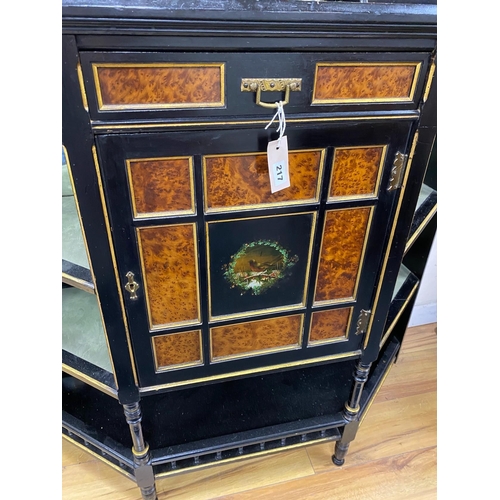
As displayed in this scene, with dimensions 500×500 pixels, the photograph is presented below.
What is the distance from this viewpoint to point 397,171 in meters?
0.77

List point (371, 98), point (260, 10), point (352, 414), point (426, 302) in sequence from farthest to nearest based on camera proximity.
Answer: point (426, 302) < point (352, 414) < point (371, 98) < point (260, 10)

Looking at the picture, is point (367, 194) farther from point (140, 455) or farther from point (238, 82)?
point (140, 455)

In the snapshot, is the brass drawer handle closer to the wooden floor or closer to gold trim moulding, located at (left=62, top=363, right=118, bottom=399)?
gold trim moulding, located at (left=62, top=363, right=118, bottom=399)

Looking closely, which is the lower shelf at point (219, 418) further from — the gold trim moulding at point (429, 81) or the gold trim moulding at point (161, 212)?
the gold trim moulding at point (429, 81)

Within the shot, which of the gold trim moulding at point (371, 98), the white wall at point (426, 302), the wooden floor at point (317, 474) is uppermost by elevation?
the gold trim moulding at point (371, 98)

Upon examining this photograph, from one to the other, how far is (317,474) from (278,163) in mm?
987

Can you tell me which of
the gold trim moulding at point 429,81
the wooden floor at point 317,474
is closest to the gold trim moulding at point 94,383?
the wooden floor at point 317,474

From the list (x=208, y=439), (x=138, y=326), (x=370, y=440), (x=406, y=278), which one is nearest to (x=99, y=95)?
(x=138, y=326)

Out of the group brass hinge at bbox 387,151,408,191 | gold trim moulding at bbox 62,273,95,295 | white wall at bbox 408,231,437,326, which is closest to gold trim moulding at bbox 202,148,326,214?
brass hinge at bbox 387,151,408,191

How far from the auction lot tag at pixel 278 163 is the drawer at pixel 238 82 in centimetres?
4

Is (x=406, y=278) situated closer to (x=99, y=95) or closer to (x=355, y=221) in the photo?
(x=355, y=221)

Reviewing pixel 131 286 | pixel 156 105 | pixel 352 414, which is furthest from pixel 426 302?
pixel 156 105

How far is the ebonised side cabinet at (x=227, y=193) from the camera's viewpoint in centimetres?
59

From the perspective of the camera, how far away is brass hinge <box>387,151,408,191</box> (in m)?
0.76
